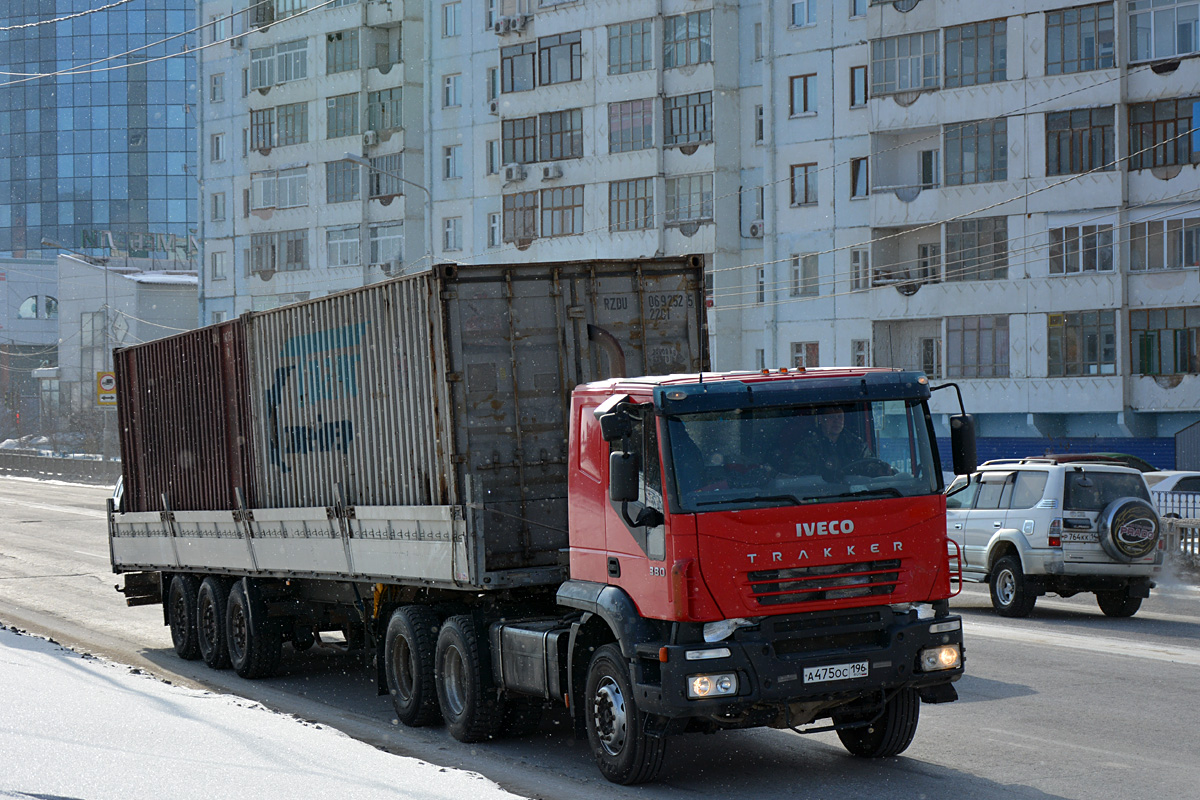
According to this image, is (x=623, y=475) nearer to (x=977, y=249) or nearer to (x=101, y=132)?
(x=977, y=249)

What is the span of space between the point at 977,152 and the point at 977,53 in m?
2.90

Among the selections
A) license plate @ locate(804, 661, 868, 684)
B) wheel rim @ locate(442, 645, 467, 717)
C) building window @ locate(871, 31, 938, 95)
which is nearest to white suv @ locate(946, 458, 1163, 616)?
wheel rim @ locate(442, 645, 467, 717)

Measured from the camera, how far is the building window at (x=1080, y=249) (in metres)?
41.6

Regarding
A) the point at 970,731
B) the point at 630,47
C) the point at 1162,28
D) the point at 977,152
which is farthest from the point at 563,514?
the point at 630,47

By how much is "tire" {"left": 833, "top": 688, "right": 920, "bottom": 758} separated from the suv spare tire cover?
8765 millimetres

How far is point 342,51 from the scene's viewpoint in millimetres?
62688

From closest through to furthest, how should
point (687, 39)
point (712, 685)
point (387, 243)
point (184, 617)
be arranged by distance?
point (712, 685) < point (184, 617) < point (687, 39) < point (387, 243)

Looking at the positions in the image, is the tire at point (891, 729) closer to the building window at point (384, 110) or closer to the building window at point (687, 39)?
the building window at point (687, 39)

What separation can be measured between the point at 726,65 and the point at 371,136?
1824 centimetres

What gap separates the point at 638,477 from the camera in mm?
8625

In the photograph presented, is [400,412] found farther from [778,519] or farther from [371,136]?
[371,136]

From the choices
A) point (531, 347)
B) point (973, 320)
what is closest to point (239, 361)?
point (531, 347)

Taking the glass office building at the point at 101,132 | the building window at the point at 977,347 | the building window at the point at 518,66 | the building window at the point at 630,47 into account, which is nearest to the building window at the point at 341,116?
the building window at the point at 518,66

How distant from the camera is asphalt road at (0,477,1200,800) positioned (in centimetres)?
891
